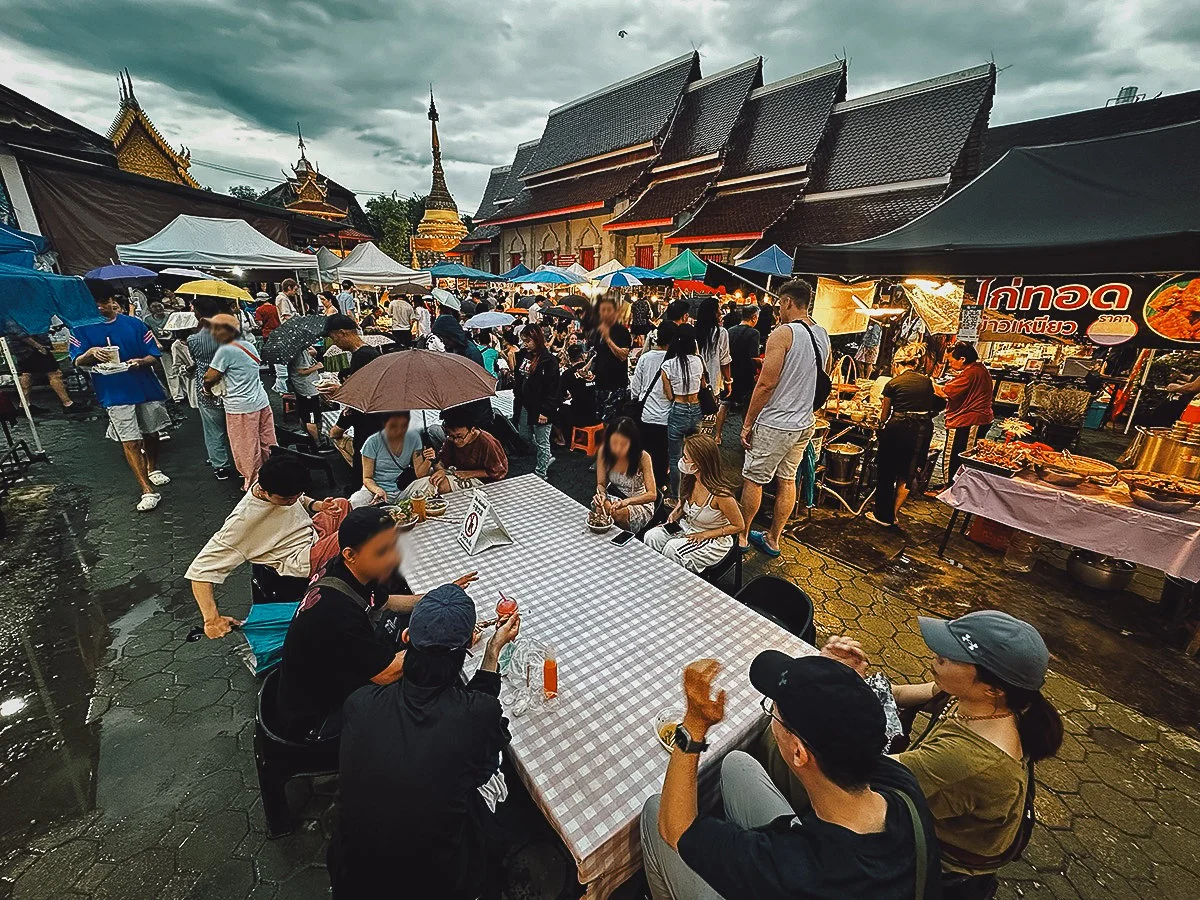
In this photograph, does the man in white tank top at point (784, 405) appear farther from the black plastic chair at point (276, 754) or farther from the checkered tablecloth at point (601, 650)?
the black plastic chair at point (276, 754)

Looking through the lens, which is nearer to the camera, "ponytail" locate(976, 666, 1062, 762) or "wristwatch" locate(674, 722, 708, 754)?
"wristwatch" locate(674, 722, 708, 754)

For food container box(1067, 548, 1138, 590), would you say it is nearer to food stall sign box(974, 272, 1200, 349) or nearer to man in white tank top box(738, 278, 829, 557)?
food stall sign box(974, 272, 1200, 349)

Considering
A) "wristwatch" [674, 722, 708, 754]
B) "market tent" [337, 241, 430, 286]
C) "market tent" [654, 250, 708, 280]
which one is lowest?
"wristwatch" [674, 722, 708, 754]

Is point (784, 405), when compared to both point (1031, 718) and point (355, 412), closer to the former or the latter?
point (1031, 718)

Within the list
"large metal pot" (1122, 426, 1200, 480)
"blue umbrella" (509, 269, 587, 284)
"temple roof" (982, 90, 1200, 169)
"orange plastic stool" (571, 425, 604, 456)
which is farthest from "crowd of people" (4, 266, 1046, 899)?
"temple roof" (982, 90, 1200, 169)

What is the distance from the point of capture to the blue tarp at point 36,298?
15.7 ft

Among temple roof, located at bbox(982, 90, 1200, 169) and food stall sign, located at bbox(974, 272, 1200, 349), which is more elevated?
temple roof, located at bbox(982, 90, 1200, 169)

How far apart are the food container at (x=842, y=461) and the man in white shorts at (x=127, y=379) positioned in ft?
26.7

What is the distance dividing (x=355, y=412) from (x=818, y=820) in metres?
5.30

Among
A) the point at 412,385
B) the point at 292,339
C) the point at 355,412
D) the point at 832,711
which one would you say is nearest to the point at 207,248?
the point at 292,339

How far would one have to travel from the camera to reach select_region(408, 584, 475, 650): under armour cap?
1.59 meters

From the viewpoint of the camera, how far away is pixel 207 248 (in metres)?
8.60

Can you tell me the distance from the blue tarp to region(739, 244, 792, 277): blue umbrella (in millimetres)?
11239

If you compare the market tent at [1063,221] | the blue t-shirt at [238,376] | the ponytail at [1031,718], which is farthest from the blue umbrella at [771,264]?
the ponytail at [1031,718]
